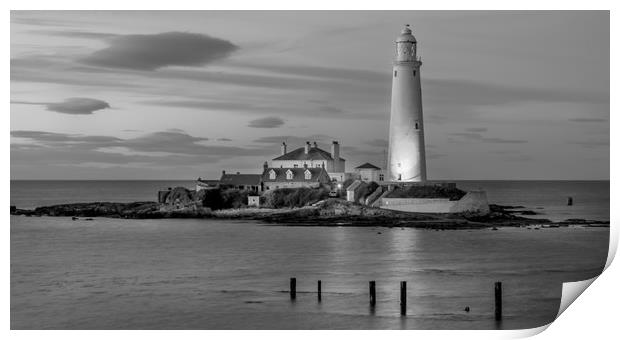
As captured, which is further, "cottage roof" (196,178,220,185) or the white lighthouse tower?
"cottage roof" (196,178,220,185)

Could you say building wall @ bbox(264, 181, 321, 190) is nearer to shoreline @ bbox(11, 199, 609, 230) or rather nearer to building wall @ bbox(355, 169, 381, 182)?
shoreline @ bbox(11, 199, 609, 230)

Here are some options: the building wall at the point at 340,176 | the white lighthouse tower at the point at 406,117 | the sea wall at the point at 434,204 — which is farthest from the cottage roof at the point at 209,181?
the white lighthouse tower at the point at 406,117

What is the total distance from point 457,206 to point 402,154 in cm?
189

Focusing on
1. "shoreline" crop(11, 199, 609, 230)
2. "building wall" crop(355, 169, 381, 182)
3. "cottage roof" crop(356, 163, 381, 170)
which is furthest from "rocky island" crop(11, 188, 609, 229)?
"cottage roof" crop(356, 163, 381, 170)

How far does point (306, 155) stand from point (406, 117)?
4390mm

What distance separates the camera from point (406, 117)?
23719mm

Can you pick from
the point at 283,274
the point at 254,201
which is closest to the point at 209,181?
the point at 254,201

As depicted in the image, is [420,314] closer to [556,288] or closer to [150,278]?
[556,288]

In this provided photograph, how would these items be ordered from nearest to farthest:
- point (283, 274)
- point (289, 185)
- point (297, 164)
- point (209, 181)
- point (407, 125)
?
point (283, 274) → point (407, 125) → point (289, 185) → point (297, 164) → point (209, 181)

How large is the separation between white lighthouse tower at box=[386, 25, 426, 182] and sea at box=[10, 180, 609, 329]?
1.68 metres

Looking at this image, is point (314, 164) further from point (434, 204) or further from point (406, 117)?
point (434, 204)

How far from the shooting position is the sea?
41.7 feet

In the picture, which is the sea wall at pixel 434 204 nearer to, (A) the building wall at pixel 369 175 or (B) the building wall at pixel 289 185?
(A) the building wall at pixel 369 175
